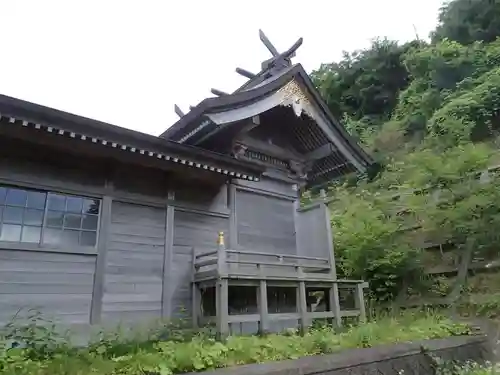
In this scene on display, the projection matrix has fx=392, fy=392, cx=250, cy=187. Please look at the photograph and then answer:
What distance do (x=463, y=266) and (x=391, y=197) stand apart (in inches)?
227

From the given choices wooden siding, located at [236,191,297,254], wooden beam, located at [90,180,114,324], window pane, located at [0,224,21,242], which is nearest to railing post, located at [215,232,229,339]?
wooden siding, located at [236,191,297,254]

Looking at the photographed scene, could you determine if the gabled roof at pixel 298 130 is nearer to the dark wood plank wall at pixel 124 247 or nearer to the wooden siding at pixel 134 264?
the dark wood plank wall at pixel 124 247

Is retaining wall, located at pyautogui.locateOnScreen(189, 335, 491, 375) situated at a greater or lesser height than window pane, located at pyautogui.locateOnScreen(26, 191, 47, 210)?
lesser

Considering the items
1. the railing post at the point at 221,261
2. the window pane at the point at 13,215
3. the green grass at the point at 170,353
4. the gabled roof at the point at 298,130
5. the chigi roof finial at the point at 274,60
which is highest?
the chigi roof finial at the point at 274,60

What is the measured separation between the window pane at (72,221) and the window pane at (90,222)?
0.09m

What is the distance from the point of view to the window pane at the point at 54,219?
6.79 m

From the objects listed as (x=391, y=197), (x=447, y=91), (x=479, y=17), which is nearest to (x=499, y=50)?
(x=447, y=91)

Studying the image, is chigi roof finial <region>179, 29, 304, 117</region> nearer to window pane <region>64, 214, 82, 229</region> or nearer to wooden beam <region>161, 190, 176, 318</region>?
wooden beam <region>161, 190, 176, 318</region>

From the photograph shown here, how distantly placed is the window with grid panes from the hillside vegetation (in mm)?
8033

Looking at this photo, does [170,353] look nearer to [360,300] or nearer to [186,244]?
[186,244]

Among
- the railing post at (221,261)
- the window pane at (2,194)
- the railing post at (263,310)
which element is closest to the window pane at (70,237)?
the window pane at (2,194)

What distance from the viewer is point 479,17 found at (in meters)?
24.7

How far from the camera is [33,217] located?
262 inches

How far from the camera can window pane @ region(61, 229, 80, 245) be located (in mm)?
6898
